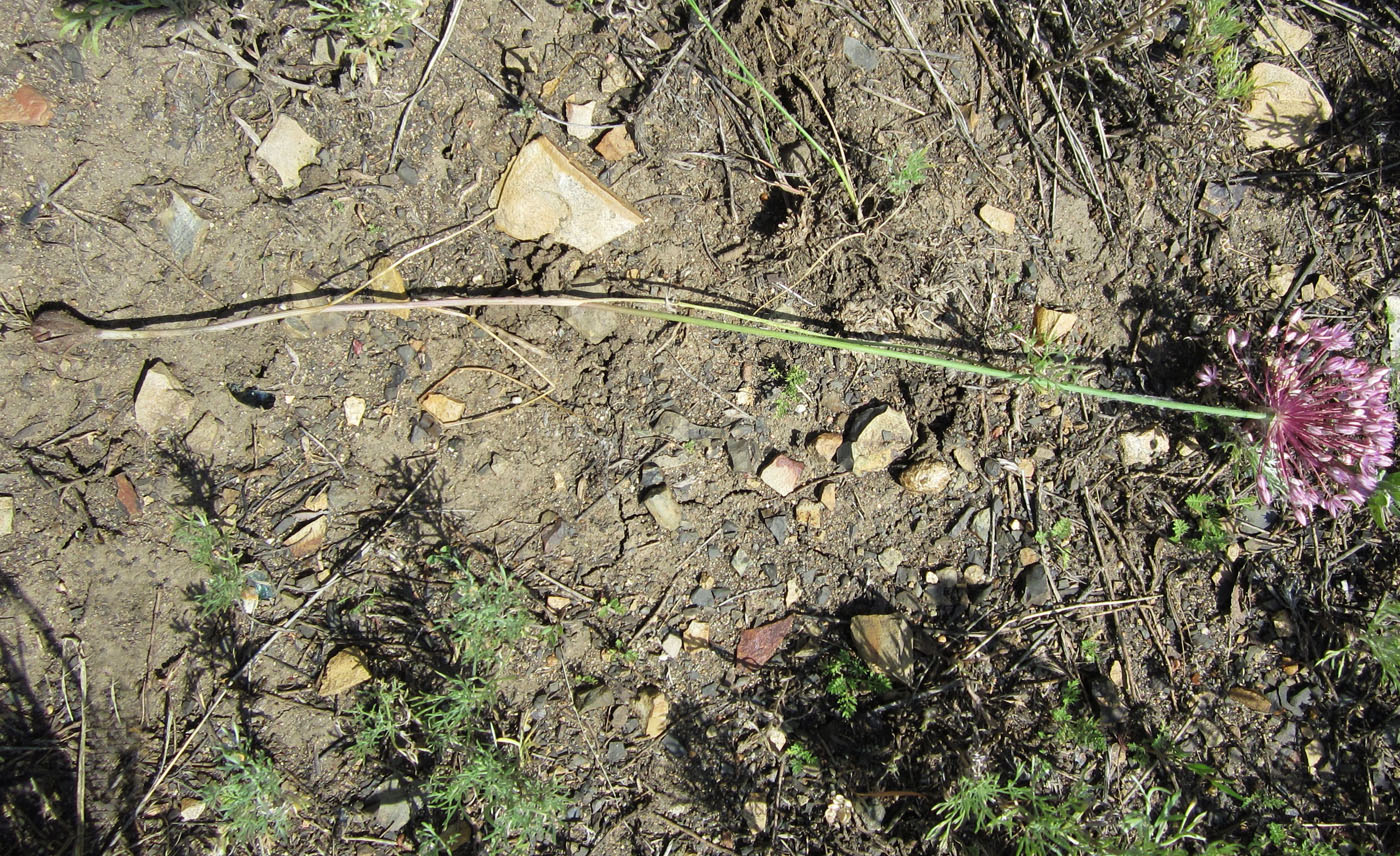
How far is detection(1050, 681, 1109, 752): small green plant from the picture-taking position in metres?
2.81

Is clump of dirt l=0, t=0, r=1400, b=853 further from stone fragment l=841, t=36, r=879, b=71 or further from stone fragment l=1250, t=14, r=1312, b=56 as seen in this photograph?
stone fragment l=1250, t=14, r=1312, b=56

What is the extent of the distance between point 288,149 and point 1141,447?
3551mm

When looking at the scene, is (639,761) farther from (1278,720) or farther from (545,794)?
(1278,720)

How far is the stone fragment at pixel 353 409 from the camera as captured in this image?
293cm

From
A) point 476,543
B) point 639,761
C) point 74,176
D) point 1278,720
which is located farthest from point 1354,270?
point 74,176

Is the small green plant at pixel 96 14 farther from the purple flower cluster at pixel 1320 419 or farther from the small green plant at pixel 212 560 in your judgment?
the purple flower cluster at pixel 1320 419

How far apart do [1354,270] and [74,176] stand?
16.6ft

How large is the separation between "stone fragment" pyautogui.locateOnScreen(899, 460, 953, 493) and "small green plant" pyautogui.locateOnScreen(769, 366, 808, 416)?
20.3 inches

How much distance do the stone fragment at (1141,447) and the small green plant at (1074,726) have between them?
0.91 metres

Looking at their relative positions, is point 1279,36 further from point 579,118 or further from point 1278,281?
point 579,118

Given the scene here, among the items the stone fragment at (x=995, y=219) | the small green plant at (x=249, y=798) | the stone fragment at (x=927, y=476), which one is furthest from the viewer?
the stone fragment at (x=995, y=219)

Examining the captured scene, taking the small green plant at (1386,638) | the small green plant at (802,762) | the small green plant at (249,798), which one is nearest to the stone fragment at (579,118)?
the small green plant at (802,762)

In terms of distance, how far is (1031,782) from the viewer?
106 inches

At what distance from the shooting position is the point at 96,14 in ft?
8.79
